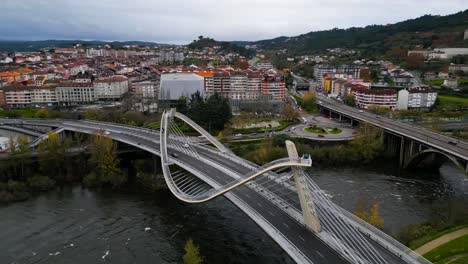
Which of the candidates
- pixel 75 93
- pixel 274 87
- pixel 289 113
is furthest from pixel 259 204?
pixel 75 93

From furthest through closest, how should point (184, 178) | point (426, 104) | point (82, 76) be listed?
1. point (82, 76)
2. point (426, 104)
3. point (184, 178)

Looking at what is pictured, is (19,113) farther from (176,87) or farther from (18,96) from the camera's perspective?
(176,87)

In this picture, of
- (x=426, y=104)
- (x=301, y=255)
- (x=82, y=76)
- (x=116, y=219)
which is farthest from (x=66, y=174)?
(x=426, y=104)

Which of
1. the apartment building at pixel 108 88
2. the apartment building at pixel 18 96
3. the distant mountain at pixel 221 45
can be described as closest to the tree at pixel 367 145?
the apartment building at pixel 108 88

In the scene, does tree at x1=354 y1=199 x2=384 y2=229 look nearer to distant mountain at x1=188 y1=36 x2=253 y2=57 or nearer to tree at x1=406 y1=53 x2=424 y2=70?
tree at x1=406 y1=53 x2=424 y2=70

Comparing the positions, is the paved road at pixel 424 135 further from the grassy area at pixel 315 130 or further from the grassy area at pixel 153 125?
the grassy area at pixel 153 125

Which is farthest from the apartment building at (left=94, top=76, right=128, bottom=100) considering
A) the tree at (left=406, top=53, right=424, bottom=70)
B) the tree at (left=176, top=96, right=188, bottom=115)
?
→ the tree at (left=406, top=53, right=424, bottom=70)

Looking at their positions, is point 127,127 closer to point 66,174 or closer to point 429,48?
point 66,174
